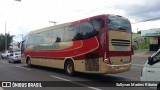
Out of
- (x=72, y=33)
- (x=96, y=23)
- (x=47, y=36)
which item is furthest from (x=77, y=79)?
(x=47, y=36)

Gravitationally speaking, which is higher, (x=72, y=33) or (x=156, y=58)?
(x=72, y=33)

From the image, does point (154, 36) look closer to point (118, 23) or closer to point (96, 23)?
point (118, 23)

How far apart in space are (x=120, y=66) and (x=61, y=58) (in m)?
4.71

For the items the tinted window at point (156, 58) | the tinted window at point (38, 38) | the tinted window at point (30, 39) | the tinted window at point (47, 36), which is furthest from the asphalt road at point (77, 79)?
the tinted window at point (30, 39)

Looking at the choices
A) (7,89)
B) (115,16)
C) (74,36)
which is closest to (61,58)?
(74,36)

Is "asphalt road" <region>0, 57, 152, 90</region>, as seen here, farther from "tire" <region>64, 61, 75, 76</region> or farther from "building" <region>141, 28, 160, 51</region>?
"building" <region>141, 28, 160, 51</region>

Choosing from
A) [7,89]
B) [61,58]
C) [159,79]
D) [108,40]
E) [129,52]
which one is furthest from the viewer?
[61,58]

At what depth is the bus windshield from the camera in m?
14.0

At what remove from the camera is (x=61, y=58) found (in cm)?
1761

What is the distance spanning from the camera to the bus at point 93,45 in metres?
13.8

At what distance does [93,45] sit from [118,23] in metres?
1.74

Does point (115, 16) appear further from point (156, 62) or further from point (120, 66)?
point (156, 62)

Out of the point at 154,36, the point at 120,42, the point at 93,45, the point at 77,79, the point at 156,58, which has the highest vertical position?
the point at 154,36

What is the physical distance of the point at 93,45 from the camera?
47.4 ft
